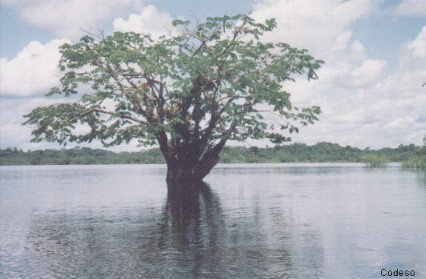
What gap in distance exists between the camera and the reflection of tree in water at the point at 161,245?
15.0 meters

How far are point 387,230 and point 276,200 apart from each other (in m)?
16.4

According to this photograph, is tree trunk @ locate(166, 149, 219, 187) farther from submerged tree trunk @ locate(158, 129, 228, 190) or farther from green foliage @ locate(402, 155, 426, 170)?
green foliage @ locate(402, 155, 426, 170)

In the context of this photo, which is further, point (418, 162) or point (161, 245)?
point (418, 162)

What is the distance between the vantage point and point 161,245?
62.3 feet

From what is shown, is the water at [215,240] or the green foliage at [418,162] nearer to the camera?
the water at [215,240]

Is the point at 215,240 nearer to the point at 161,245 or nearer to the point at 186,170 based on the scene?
the point at 161,245

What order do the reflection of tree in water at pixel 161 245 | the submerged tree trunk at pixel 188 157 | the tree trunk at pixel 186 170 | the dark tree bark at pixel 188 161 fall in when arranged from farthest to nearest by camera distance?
1. the tree trunk at pixel 186 170
2. the dark tree bark at pixel 188 161
3. the submerged tree trunk at pixel 188 157
4. the reflection of tree in water at pixel 161 245

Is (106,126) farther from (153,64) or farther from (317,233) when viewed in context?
(317,233)

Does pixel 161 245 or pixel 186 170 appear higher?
pixel 186 170

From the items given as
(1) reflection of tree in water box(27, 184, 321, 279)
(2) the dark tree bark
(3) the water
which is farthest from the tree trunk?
(1) reflection of tree in water box(27, 184, 321, 279)

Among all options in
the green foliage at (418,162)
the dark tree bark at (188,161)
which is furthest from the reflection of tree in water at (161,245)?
the green foliage at (418,162)

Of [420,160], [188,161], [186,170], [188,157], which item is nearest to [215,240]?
[188,157]

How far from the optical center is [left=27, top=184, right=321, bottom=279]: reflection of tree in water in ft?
49.2

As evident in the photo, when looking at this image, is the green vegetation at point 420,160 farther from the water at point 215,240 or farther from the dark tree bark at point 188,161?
the water at point 215,240
